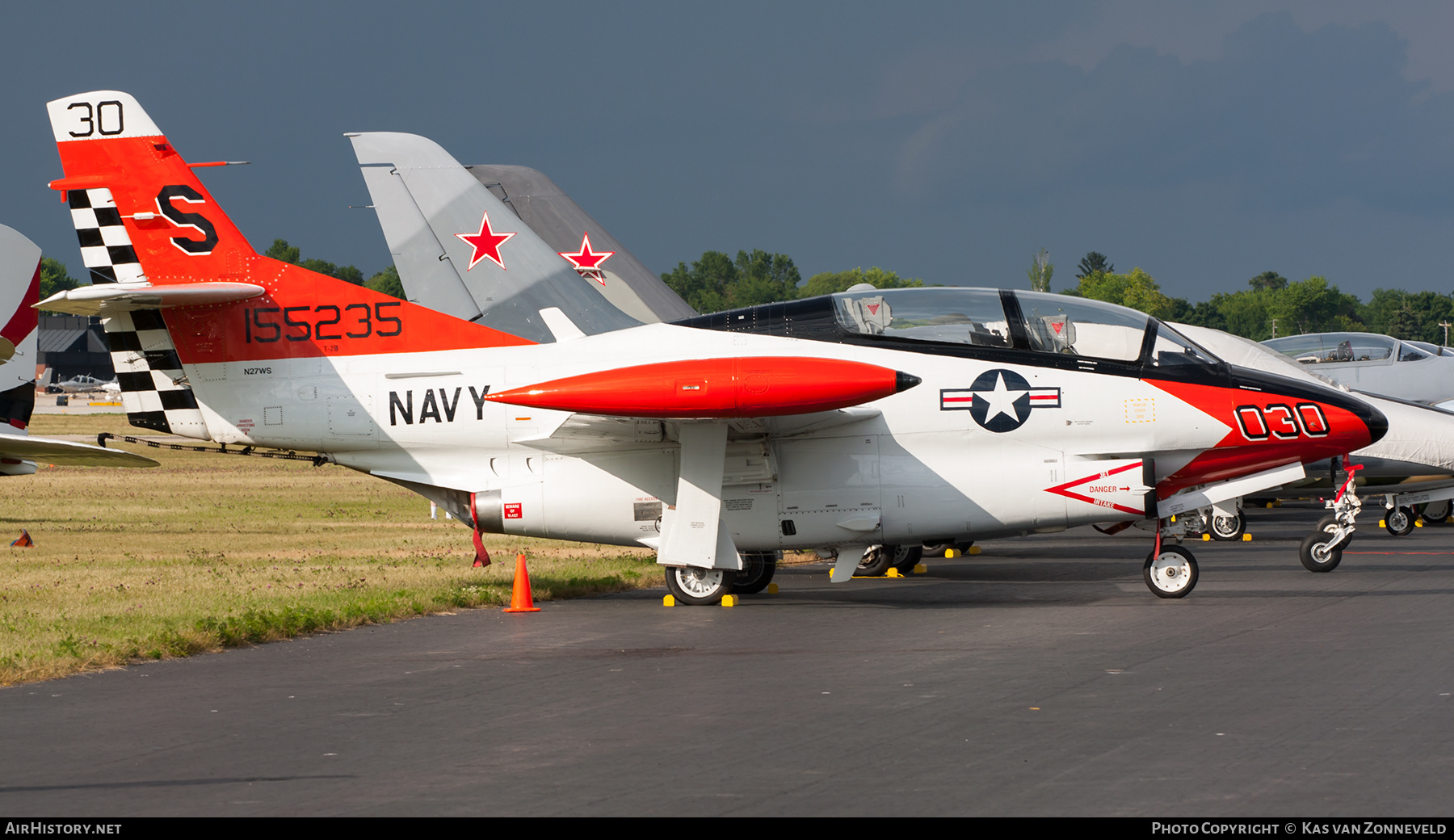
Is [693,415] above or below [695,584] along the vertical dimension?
above

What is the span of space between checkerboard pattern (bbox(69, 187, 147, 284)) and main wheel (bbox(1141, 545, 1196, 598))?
10.2 meters

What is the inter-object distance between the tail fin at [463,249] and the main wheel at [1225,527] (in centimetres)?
991

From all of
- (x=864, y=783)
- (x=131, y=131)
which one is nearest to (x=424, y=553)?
(x=131, y=131)

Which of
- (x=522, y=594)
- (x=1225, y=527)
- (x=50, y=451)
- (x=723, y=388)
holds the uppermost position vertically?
(x=723, y=388)

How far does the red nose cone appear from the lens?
11836mm

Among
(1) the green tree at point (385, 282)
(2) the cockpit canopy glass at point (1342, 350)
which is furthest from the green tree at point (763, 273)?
(2) the cockpit canopy glass at point (1342, 350)

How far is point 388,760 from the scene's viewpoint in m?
6.60

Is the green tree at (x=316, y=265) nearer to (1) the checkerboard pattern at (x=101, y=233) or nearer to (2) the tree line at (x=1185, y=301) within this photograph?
(2) the tree line at (x=1185, y=301)

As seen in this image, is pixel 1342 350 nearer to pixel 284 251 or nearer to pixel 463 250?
pixel 463 250

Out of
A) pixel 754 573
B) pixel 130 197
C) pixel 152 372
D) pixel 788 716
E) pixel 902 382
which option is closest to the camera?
pixel 788 716

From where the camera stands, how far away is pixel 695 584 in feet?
43.5

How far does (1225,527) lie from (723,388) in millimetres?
11749

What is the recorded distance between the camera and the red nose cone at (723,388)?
11.8m

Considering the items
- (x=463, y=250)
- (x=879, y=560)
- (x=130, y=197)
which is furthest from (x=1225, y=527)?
(x=130, y=197)
